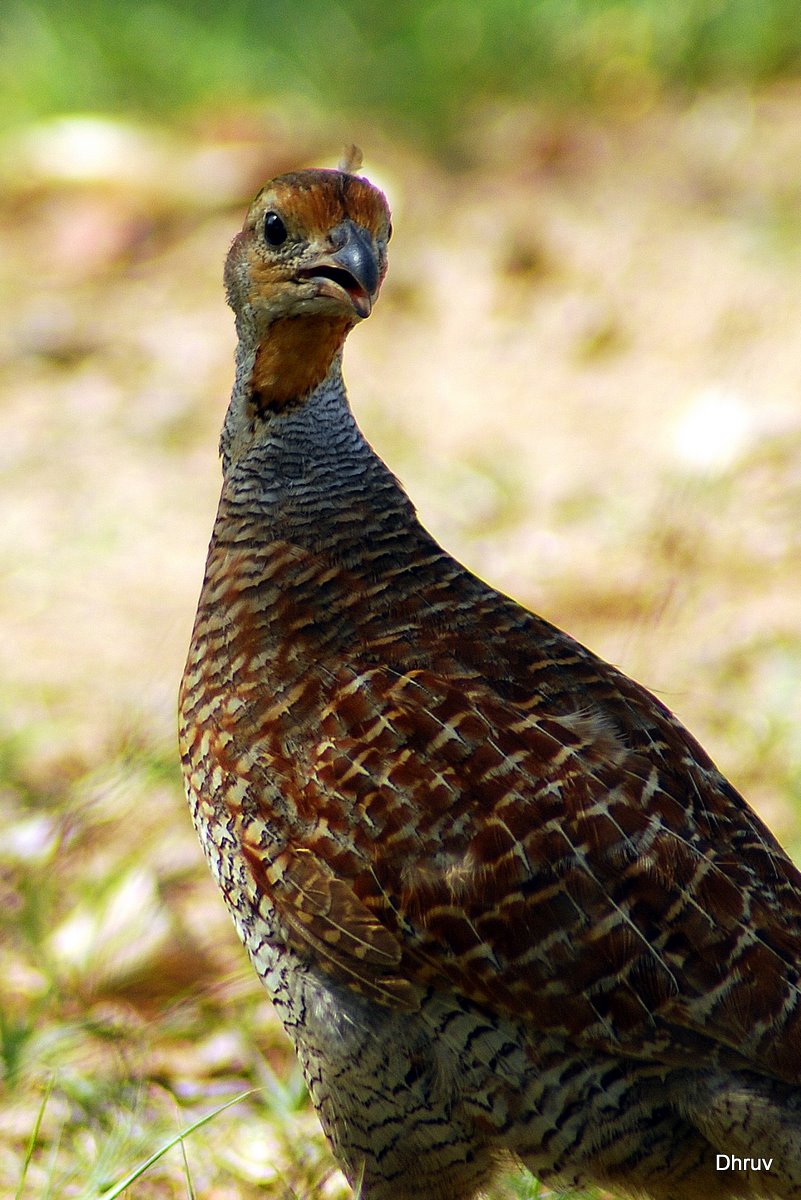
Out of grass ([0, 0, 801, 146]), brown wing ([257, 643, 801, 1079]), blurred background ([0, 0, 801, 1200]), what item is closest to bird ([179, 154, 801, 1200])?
brown wing ([257, 643, 801, 1079])

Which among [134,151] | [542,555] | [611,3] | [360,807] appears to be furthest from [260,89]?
[360,807]

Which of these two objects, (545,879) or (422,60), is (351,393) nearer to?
(422,60)

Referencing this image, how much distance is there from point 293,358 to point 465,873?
118cm

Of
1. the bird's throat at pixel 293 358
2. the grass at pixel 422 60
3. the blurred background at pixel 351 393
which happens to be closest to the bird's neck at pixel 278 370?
the bird's throat at pixel 293 358

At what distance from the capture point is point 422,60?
8.34 m

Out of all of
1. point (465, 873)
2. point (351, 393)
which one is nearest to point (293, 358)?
point (465, 873)

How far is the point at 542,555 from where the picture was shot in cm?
571

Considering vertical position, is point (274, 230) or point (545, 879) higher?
point (274, 230)

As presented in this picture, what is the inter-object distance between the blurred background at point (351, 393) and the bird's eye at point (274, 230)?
4.86ft

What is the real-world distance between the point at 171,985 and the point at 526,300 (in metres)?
4.09

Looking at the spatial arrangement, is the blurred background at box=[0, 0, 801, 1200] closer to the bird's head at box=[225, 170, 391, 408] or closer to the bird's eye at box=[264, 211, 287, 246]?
the bird's head at box=[225, 170, 391, 408]

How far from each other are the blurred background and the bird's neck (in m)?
1.11

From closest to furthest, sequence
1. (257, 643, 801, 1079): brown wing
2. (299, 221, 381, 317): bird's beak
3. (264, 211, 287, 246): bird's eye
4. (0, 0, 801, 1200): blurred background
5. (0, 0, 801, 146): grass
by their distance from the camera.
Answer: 1. (257, 643, 801, 1079): brown wing
2. (299, 221, 381, 317): bird's beak
3. (264, 211, 287, 246): bird's eye
4. (0, 0, 801, 1200): blurred background
5. (0, 0, 801, 146): grass

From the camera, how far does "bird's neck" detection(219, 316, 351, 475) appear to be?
3293 millimetres
